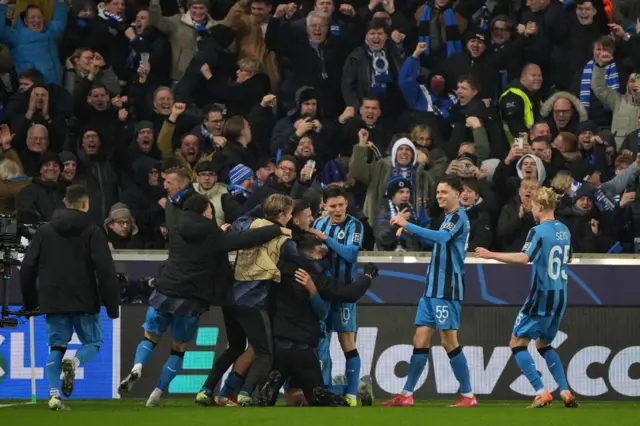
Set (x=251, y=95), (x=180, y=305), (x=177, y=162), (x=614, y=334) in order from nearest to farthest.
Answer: (x=180, y=305), (x=614, y=334), (x=177, y=162), (x=251, y=95)

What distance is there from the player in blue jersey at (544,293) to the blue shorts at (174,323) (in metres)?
2.98

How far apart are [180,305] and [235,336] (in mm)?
854

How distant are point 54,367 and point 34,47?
693 cm

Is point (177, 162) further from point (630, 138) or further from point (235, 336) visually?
point (630, 138)

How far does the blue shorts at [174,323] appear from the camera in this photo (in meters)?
13.8

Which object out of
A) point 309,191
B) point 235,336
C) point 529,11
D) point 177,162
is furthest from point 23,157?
point 529,11

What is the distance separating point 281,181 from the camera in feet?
55.4

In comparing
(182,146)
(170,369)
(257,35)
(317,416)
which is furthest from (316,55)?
(317,416)

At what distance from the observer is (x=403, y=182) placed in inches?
668

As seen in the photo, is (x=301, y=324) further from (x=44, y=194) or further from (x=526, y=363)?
(x=44, y=194)

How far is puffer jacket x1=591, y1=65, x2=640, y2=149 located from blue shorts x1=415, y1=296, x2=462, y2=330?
5.60 m

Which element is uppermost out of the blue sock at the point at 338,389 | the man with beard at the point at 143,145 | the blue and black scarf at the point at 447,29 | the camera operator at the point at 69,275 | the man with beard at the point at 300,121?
the blue and black scarf at the point at 447,29

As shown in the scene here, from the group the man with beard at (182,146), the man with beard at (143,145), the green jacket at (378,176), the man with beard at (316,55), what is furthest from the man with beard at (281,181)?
the man with beard at (316,55)

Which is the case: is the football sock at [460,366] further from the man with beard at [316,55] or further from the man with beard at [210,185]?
the man with beard at [316,55]
